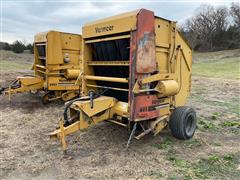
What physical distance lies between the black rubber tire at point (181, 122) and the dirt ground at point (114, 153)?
133 mm

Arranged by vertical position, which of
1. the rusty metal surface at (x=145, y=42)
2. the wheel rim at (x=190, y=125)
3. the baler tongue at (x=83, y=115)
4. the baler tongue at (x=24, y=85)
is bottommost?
the wheel rim at (x=190, y=125)

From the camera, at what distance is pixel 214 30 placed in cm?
4738

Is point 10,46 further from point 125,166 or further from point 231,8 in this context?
point 231,8

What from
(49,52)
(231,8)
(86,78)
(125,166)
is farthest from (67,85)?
(231,8)

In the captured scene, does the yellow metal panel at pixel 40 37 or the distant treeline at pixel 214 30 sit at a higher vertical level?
the distant treeline at pixel 214 30

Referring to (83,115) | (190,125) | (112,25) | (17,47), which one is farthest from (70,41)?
(17,47)

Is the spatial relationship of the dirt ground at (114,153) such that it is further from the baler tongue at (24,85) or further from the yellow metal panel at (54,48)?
the yellow metal panel at (54,48)

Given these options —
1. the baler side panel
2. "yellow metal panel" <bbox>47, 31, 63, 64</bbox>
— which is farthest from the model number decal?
"yellow metal panel" <bbox>47, 31, 63, 64</bbox>

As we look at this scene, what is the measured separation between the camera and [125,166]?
3736mm

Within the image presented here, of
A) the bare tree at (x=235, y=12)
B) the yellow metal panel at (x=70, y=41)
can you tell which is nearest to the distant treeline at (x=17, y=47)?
the yellow metal panel at (x=70, y=41)

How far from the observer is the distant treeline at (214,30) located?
142 ft

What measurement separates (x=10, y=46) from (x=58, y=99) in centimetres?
2942

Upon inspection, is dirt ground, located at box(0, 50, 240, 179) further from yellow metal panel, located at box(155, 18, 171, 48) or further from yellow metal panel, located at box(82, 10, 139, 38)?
yellow metal panel, located at box(82, 10, 139, 38)

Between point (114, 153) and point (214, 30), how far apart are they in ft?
158
